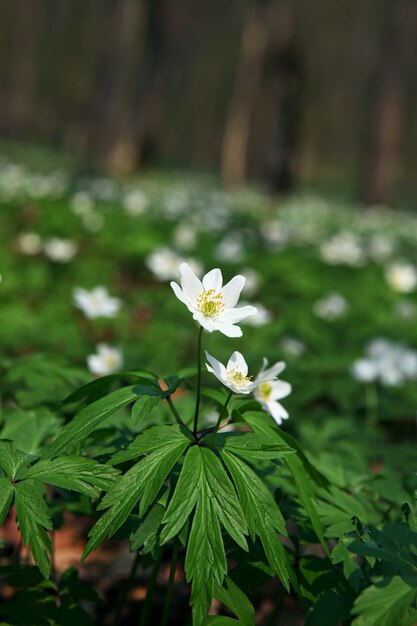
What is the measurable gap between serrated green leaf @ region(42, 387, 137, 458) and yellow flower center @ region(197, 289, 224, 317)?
10.0 inches

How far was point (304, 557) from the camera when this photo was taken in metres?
1.25

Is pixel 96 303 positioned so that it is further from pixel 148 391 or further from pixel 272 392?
pixel 148 391

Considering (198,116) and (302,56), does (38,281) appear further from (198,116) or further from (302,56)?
(198,116)

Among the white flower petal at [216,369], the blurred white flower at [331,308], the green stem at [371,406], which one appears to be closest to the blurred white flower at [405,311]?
the blurred white flower at [331,308]

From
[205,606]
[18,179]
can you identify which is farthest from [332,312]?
[18,179]

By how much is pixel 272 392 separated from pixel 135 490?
1.90 feet

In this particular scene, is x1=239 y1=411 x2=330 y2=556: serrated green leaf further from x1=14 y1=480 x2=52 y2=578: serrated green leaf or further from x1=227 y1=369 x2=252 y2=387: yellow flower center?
x1=14 y1=480 x2=52 y2=578: serrated green leaf

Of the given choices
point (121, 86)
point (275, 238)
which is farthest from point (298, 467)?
point (121, 86)

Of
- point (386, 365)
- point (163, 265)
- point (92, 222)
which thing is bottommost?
point (92, 222)

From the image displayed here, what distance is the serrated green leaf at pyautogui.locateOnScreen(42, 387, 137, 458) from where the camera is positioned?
112cm

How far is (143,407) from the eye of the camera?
1.14m

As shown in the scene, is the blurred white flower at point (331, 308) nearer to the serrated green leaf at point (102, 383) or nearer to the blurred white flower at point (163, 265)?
the blurred white flower at point (163, 265)

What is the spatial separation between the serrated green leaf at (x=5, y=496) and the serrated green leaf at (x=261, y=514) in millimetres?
381

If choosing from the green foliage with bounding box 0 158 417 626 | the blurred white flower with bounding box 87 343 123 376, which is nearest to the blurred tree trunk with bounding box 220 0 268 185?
the green foliage with bounding box 0 158 417 626
